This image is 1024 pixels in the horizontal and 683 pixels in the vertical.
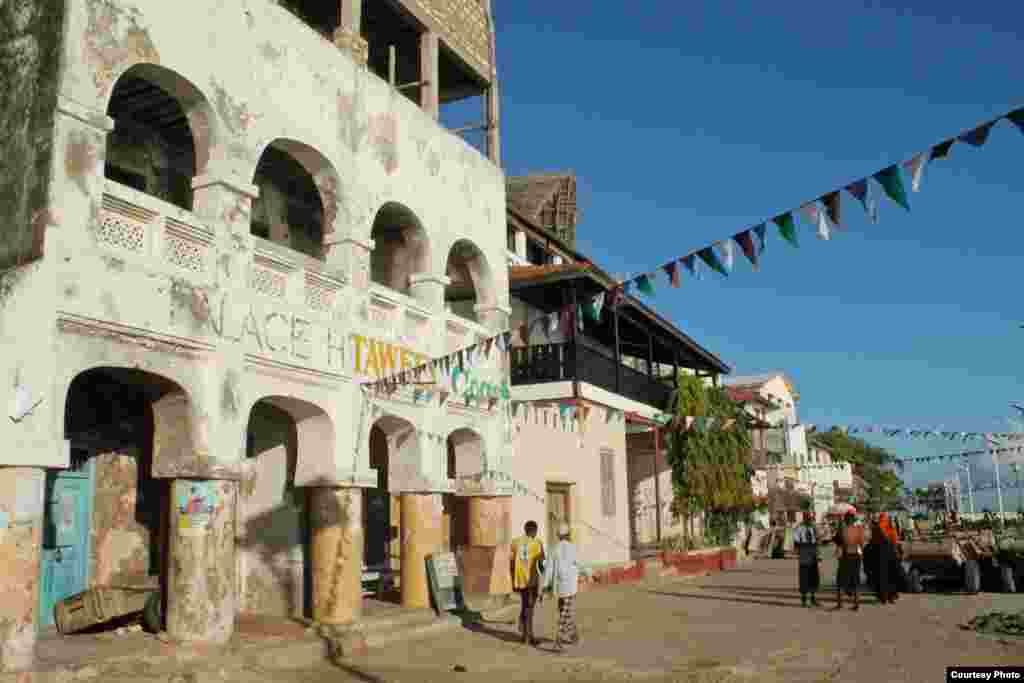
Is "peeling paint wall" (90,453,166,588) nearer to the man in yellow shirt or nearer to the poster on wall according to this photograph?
the poster on wall

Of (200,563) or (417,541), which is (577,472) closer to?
(417,541)

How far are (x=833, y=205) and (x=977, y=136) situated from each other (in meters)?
1.43

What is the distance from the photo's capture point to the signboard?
532 inches

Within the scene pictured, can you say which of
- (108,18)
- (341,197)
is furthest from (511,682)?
(108,18)

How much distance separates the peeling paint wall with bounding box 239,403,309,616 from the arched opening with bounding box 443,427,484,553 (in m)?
3.00

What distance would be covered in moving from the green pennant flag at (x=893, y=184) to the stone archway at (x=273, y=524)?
847 cm

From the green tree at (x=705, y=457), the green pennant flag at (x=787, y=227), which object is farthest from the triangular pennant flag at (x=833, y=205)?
the green tree at (x=705, y=457)

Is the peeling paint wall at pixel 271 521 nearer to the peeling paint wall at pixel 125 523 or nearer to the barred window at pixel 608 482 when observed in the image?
the peeling paint wall at pixel 125 523

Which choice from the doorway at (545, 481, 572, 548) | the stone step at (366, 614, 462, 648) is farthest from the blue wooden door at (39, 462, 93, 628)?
the doorway at (545, 481, 572, 548)

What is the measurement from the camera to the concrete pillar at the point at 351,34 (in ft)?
43.7

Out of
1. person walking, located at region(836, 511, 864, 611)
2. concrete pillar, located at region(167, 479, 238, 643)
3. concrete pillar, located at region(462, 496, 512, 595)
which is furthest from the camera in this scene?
concrete pillar, located at region(462, 496, 512, 595)

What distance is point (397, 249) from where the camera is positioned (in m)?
16.0

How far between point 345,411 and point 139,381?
10.0 feet

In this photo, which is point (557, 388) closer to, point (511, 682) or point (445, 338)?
point (445, 338)
